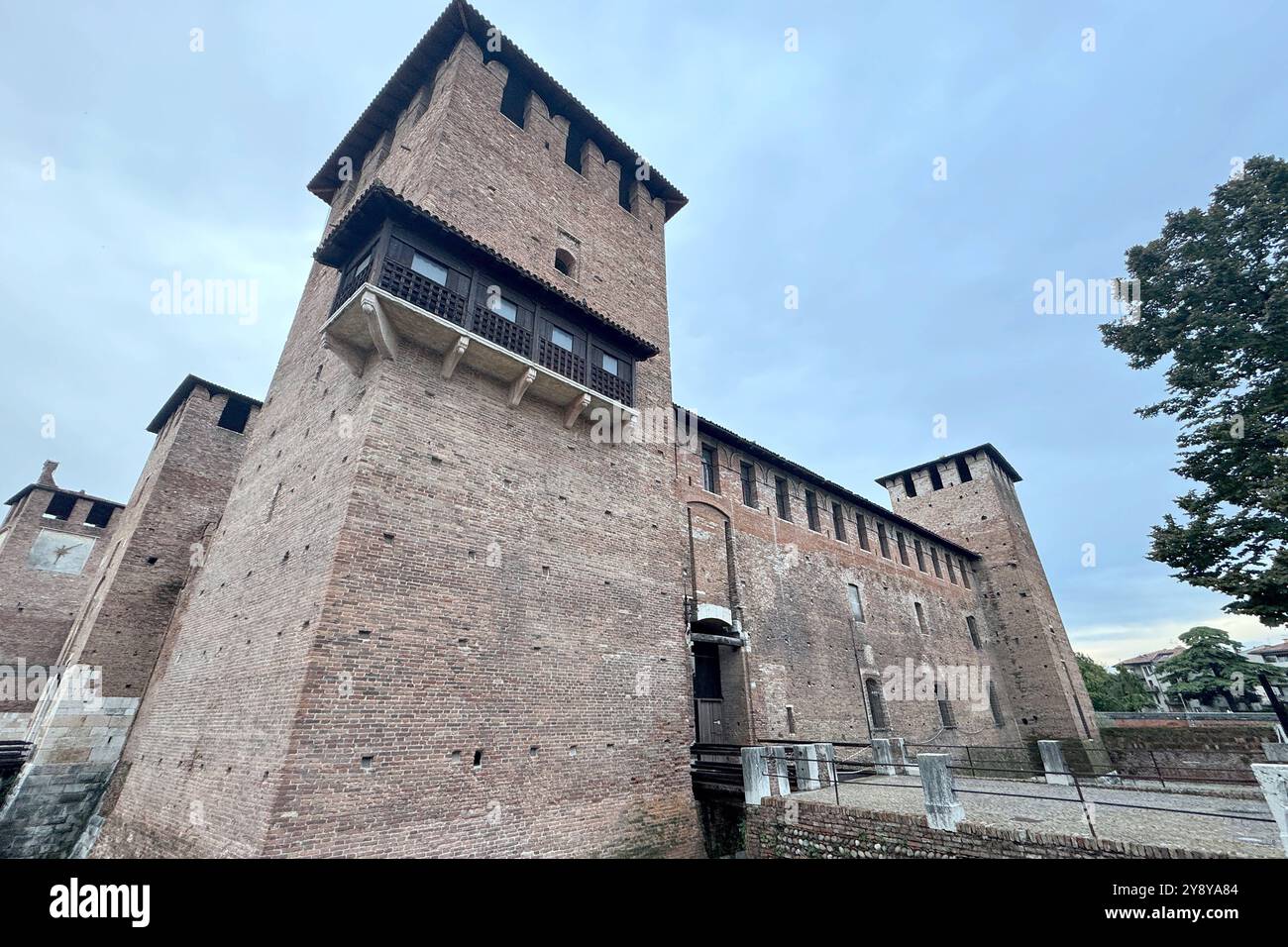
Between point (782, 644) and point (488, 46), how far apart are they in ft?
57.4

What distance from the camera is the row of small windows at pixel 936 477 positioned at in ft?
101

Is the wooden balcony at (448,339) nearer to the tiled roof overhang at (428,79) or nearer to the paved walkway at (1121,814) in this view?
the tiled roof overhang at (428,79)

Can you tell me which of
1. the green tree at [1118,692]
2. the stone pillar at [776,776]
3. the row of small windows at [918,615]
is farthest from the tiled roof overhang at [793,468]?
the green tree at [1118,692]

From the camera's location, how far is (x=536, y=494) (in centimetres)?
994

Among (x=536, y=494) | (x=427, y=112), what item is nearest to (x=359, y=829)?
(x=536, y=494)

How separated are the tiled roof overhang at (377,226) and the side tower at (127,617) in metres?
8.81

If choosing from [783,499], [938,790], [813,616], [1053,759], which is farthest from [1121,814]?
[783,499]

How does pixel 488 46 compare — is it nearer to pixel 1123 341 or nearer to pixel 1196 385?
pixel 1123 341

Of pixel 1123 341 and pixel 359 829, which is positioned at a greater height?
pixel 1123 341

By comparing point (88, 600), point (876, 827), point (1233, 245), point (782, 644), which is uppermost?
point (1233, 245)

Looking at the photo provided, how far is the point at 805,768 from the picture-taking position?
10531mm

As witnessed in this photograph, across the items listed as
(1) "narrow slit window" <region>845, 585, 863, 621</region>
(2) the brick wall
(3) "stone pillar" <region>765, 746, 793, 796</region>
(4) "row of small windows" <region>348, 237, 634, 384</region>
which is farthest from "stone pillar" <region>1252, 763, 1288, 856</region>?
(1) "narrow slit window" <region>845, 585, 863, 621</region>

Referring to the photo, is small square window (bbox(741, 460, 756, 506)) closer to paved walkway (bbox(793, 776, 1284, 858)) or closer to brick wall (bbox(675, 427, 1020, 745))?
brick wall (bbox(675, 427, 1020, 745))

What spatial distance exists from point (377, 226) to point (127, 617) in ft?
36.7
